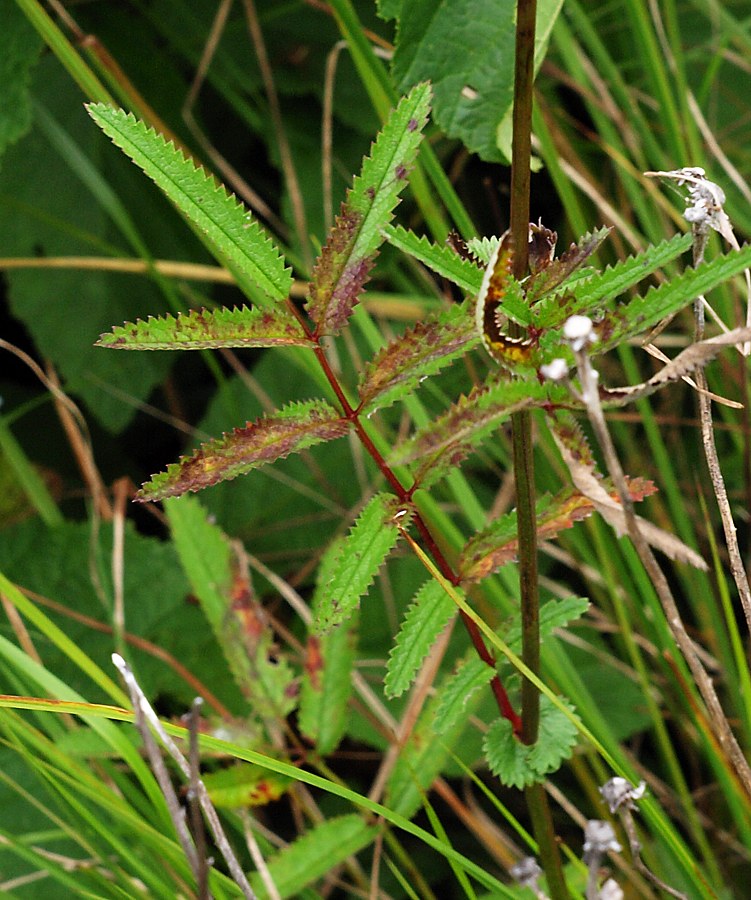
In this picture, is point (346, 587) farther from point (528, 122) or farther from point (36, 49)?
point (36, 49)

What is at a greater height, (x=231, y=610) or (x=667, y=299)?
(x=667, y=299)

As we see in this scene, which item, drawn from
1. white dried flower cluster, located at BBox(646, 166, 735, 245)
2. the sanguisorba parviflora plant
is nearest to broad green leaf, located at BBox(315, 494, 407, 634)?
the sanguisorba parviflora plant

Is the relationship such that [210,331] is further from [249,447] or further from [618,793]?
[618,793]

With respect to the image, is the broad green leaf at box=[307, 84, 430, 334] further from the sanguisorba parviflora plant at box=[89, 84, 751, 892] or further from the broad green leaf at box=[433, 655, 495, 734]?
the broad green leaf at box=[433, 655, 495, 734]

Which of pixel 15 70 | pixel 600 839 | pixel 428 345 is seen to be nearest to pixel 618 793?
pixel 600 839

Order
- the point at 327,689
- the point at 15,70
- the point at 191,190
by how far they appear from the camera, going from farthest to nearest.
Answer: the point at 15,70
the point at 327,689
the point at 191,190

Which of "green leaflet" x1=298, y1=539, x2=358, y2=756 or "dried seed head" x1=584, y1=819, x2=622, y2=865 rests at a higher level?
"dried seed head" x1=584, y1=819, x2=622, y2=865

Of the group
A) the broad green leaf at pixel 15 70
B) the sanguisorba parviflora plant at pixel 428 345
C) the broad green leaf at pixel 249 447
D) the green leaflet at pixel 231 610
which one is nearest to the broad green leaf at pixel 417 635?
the sanguisorba parviflora plant at pixel 428 345

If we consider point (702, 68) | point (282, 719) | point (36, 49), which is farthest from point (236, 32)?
point (282, 719)
